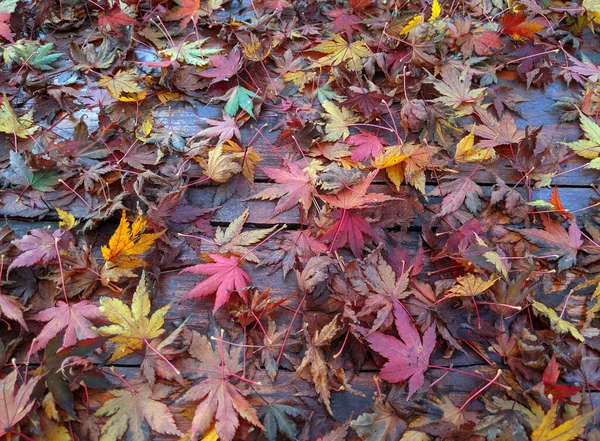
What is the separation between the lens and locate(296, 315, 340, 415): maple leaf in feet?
3.36

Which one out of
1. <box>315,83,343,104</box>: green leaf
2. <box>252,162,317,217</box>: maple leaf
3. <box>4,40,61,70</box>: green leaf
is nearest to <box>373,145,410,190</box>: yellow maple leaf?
<box>252,162,317,217</box>: maple leaf

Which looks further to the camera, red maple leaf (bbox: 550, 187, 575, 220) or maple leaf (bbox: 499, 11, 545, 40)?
maple leaf (bbox: 499, 11, 545, 40)

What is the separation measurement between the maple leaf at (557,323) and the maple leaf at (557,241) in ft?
0.53

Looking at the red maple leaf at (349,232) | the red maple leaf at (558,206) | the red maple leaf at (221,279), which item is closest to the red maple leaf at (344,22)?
the red maple leaf at (349,232)

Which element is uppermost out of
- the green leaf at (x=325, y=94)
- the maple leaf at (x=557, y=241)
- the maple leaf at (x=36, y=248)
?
the green leaf at (x=325, y=94)

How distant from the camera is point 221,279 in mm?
1157

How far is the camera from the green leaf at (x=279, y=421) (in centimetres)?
98

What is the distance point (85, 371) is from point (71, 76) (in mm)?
1158

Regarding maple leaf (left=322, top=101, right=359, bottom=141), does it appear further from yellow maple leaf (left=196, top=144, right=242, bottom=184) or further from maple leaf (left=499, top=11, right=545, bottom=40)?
maple leaf (left=499, top=11, right=545, bottom=40)

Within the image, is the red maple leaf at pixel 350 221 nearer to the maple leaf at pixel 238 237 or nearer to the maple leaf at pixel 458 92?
the maple leaf at pixel 238 237

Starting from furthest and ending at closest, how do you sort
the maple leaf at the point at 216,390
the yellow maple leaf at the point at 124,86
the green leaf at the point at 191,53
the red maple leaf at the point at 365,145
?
the green leaf at the point at 191,53 < the yellow maple leaf at the point at 124,86 < the red maple leaf at the point at 365,145 < the maple leaf at the point at 216,390

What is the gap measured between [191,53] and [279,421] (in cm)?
135

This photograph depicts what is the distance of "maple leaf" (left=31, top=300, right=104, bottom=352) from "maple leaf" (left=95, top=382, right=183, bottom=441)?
0.16 meters

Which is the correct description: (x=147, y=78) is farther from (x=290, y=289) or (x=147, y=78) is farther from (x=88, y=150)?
(x=290, y=289)
